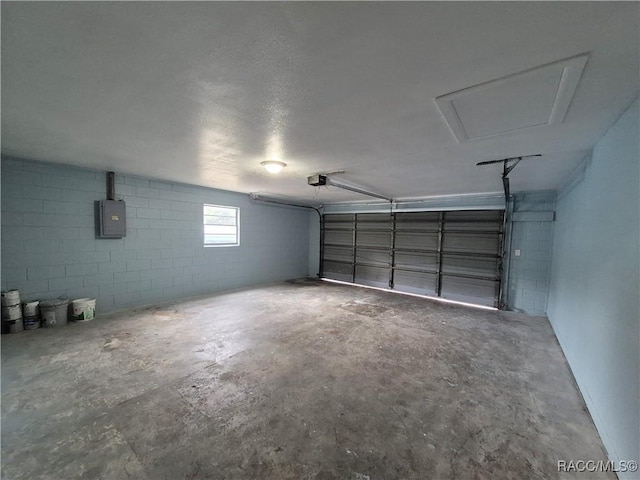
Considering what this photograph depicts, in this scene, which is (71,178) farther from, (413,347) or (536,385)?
(536,385)

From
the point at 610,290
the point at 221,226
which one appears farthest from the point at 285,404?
the point at 221,226

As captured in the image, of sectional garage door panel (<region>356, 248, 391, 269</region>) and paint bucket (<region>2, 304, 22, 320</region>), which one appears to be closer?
paint bucket (<region>2, 304, 22, 320</region>)

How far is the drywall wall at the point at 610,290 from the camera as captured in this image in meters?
1.47

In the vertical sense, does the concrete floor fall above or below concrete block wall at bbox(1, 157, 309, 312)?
below

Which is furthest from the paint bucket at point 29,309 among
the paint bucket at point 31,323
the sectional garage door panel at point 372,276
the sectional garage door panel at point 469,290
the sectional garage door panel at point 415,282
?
the sectional garage door panel at point 469,290

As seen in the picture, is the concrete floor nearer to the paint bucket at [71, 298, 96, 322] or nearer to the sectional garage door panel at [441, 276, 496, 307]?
the paint bucket at [71, 298, 96, 322]

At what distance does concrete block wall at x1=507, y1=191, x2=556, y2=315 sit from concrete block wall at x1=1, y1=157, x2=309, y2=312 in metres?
5.83

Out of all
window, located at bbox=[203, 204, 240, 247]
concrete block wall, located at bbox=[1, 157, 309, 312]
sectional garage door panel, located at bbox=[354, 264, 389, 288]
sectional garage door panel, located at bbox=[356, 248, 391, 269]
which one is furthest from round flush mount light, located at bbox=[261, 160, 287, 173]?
sectional garage door panel, located at bbox=[354, 264, 389, 288]

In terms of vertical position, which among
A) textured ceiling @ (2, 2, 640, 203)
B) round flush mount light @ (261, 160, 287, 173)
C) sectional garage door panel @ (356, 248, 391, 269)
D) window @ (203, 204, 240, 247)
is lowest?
sectional garage door panel @ (356, 248, 391, 269)

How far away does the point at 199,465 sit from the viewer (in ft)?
4.92

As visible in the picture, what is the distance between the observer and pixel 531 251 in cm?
478

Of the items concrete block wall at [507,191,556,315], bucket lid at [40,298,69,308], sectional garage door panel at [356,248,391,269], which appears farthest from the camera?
sectional garage door panel at [356,248,391,269]

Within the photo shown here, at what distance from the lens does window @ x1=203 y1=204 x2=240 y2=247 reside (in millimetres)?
5598

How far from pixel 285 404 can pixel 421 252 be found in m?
5.13
